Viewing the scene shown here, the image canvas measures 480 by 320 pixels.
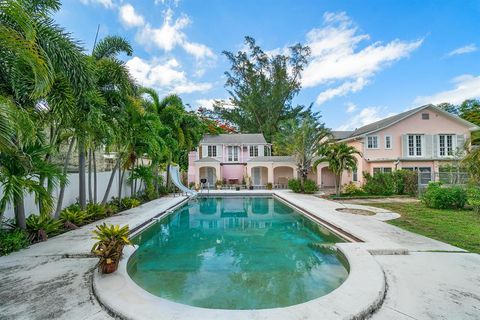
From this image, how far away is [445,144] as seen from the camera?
2125 centimetres

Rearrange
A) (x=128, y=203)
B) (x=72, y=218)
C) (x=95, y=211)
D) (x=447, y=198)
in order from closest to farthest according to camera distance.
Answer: (x=72, y=218), (x=95, y=211), (x=447, y=198), (x=128, y=203)

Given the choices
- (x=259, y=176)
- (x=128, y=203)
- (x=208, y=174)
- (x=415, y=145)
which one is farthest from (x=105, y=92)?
(x=415, y=145)

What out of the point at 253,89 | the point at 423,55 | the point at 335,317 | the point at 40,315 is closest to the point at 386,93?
the point at 423,55

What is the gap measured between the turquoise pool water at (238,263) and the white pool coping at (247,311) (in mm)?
641

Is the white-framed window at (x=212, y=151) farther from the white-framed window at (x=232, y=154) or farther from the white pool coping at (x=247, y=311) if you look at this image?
the white pool coping at (x=247, y=311)

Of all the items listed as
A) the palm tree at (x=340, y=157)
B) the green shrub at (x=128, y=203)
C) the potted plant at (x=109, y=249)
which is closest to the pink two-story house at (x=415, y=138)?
the palm tree at (x=340, y=157)

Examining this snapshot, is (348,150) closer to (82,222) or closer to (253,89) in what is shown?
(82,222)

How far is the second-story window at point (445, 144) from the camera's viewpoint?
21.2 meters

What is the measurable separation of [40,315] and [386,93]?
28186 mm

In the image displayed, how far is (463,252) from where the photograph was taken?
19.4 feet

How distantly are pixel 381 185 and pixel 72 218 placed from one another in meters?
19.2

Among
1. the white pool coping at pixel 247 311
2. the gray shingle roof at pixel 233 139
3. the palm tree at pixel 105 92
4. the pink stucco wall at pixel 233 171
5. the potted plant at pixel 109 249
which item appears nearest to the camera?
the white pool coping at pixel 247 311

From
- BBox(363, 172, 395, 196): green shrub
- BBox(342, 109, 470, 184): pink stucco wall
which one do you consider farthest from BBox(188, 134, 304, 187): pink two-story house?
BBox(363, 172, 395, 196): green shrub

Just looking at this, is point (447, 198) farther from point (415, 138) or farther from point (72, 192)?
point (72, 192)
